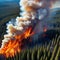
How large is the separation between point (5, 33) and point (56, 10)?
1.11 m

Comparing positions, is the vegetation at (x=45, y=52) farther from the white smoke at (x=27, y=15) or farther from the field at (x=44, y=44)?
the white smoke at (x=27, y=15)

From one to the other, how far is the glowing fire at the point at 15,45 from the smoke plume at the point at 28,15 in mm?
70

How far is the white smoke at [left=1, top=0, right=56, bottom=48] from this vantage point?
565 centimetres

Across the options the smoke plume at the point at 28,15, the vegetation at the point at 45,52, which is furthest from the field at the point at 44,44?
the smoke plume at the point at 28,15

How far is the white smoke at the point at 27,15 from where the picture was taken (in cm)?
565

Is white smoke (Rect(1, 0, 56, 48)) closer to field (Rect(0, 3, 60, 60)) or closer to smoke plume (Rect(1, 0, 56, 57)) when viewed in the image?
smoke plume (Rect(1, 0, 56, 57))

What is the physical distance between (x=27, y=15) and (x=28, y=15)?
0.9 inches

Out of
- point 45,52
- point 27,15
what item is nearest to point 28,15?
point 27,15

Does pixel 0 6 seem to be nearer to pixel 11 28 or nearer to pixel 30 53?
pixel 11 28

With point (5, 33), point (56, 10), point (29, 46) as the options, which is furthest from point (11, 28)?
point (56, 10)

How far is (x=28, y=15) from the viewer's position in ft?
18.6

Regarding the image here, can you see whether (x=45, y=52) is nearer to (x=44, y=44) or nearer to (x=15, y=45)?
(x=44, y=44)

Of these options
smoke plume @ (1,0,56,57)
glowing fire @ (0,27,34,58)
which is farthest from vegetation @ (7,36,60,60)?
smoke plume @ (1,0,56,57)

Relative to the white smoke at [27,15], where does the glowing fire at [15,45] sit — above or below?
below
